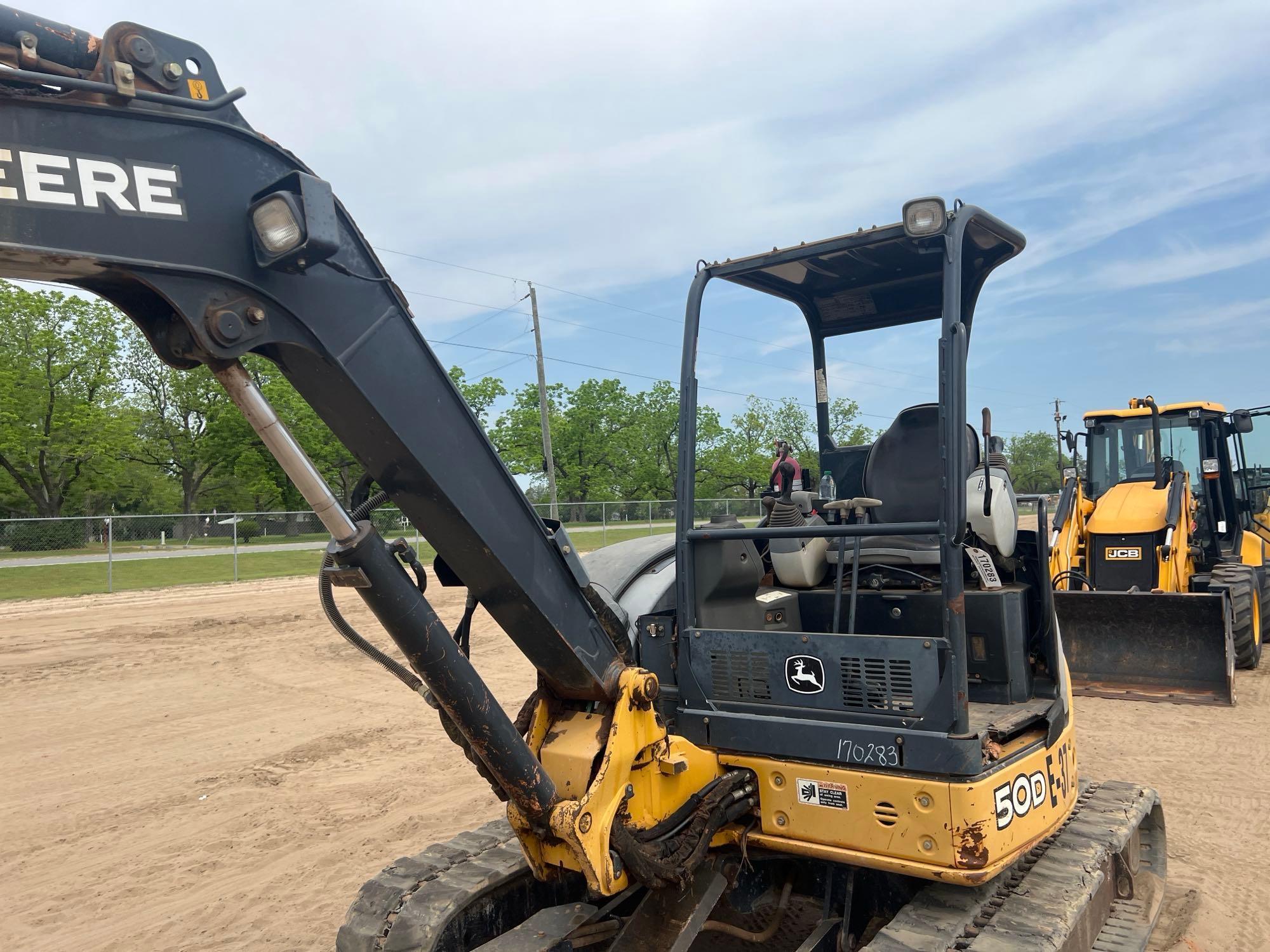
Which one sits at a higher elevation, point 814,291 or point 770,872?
point 814,291

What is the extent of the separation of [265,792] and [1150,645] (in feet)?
25.1

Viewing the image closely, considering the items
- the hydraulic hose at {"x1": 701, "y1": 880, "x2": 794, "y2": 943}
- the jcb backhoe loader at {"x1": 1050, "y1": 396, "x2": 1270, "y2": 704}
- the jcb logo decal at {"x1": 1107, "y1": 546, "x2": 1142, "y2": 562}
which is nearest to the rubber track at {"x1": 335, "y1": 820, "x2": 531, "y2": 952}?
the hydraulic hose at {"x1": 701, "y1": 880, "x2": 794, "y2": 943}

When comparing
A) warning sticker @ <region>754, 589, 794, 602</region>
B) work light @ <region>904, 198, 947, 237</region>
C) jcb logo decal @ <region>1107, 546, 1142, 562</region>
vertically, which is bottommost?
jcb logo decal @ <region>1107, 546, 1142, 562</region>

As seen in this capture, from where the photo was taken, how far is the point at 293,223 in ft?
7.57

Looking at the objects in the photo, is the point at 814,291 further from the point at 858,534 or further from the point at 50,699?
the point at 50,699

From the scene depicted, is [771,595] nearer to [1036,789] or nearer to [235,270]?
[1036,789]

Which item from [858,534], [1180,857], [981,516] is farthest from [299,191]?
[1180,857]

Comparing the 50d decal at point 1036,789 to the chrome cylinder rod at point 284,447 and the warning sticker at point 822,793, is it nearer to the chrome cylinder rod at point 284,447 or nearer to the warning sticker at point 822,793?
the warning sticker at point 822,793

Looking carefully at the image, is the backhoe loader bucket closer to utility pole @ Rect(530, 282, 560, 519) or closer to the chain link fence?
the chain link fence

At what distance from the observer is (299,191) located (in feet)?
7.60

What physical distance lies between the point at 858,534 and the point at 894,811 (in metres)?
0.92

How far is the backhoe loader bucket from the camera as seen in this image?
28.5ft

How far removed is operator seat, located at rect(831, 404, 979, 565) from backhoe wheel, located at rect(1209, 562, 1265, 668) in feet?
21.6

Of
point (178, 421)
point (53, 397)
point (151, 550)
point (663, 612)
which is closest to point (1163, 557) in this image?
point (663, 612)
